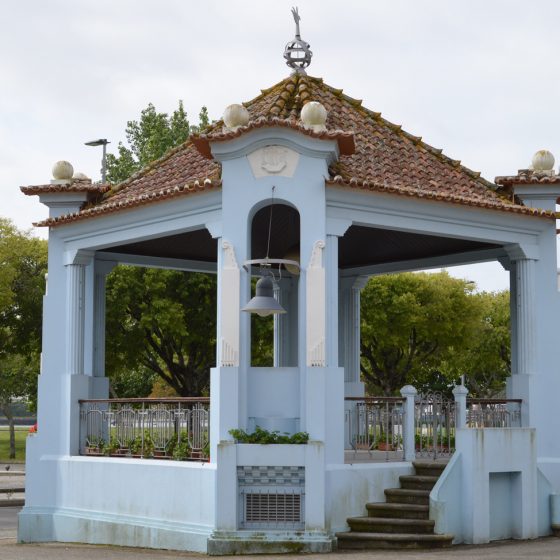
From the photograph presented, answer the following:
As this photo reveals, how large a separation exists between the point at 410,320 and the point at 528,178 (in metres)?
26.3

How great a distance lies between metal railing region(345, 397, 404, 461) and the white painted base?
2.84 metres

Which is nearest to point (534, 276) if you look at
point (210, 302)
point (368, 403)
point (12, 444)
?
point (368, 403)

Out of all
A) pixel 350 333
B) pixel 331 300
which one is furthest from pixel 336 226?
pixel 350 333

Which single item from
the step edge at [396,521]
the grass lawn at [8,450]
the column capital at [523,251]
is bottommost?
the grass lawn at [8,450]

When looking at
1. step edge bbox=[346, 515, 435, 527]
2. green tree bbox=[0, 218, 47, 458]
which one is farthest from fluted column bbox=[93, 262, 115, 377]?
green tree bbox=[0, 218, 47, 458]

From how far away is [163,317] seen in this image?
36.0 m

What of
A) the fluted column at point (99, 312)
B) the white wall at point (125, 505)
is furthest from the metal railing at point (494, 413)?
the fluted column at point (99, 312)

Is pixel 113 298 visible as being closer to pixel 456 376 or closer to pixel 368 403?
pixel 368 403

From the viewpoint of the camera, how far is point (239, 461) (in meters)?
15.7

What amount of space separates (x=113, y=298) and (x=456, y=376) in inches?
1159

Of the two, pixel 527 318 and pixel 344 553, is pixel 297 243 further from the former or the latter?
pixel 344 553

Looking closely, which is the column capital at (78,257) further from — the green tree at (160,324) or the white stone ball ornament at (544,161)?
the green tree at (160,324)

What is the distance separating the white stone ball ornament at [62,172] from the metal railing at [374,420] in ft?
21.5

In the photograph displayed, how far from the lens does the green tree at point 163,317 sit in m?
36.4
